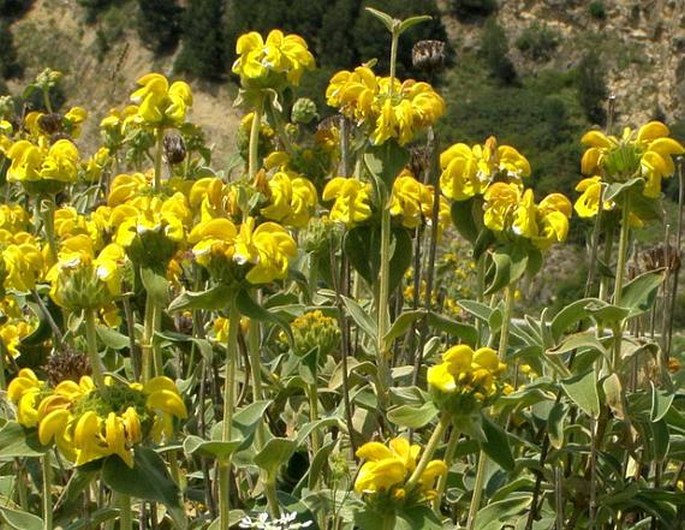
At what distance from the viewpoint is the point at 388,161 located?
1659 millimetres

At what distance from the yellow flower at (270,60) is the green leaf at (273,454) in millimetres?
577

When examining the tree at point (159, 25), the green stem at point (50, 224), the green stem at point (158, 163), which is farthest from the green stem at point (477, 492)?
the tree at point (159, 25)


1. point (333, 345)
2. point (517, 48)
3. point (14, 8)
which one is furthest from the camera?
point (14, 8)

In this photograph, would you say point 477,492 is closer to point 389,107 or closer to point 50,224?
point 389,107

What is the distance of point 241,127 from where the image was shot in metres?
2.15

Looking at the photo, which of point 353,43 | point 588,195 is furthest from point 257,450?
point 353,43

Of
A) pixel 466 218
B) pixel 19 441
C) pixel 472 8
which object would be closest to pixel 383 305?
pixel 466 218

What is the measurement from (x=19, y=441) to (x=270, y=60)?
2.33 ft

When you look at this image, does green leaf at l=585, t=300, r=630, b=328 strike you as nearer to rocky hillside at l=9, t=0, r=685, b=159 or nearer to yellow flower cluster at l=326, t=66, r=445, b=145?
yellow flower cluster at l=326, t=66, r=445, b=145

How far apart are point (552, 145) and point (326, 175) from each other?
2782 cm

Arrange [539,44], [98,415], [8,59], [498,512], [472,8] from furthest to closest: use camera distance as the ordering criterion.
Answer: [472,8] < [8,59] < [539,44] < [498,512] < [98,415]

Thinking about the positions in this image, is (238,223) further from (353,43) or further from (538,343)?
(353,43)

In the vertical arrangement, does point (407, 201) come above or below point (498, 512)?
above

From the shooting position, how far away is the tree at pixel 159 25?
3759 centimetres
